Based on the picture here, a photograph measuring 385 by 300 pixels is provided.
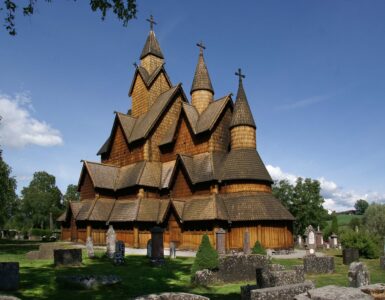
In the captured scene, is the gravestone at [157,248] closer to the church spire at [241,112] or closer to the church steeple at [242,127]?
the church steeple at [242,127]

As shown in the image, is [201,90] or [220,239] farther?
[201,90]

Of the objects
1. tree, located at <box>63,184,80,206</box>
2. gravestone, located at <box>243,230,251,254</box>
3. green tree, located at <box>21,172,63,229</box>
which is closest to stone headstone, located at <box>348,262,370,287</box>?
gravestone, located at <box>243,230,251,254</box>

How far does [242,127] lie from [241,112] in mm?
1397

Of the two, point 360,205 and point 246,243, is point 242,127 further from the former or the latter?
point 360,205

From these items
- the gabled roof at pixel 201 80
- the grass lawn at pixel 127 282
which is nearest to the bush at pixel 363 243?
the grass lawn at pixel 127 282

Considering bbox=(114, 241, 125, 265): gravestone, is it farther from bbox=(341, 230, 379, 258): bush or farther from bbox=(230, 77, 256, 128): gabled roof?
bbox=(230, 77, 256, 128): gabled roof

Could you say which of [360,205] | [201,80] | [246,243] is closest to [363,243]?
[246,243]

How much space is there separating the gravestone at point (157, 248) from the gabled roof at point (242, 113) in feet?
50.6

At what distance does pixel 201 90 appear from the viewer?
40594mm

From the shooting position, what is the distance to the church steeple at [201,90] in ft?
133

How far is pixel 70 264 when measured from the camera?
18125 mm

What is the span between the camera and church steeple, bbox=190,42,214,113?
133 ft

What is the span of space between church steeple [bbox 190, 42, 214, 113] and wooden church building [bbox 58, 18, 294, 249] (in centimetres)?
10

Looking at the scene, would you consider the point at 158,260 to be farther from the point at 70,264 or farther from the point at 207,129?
the point at 207,129
